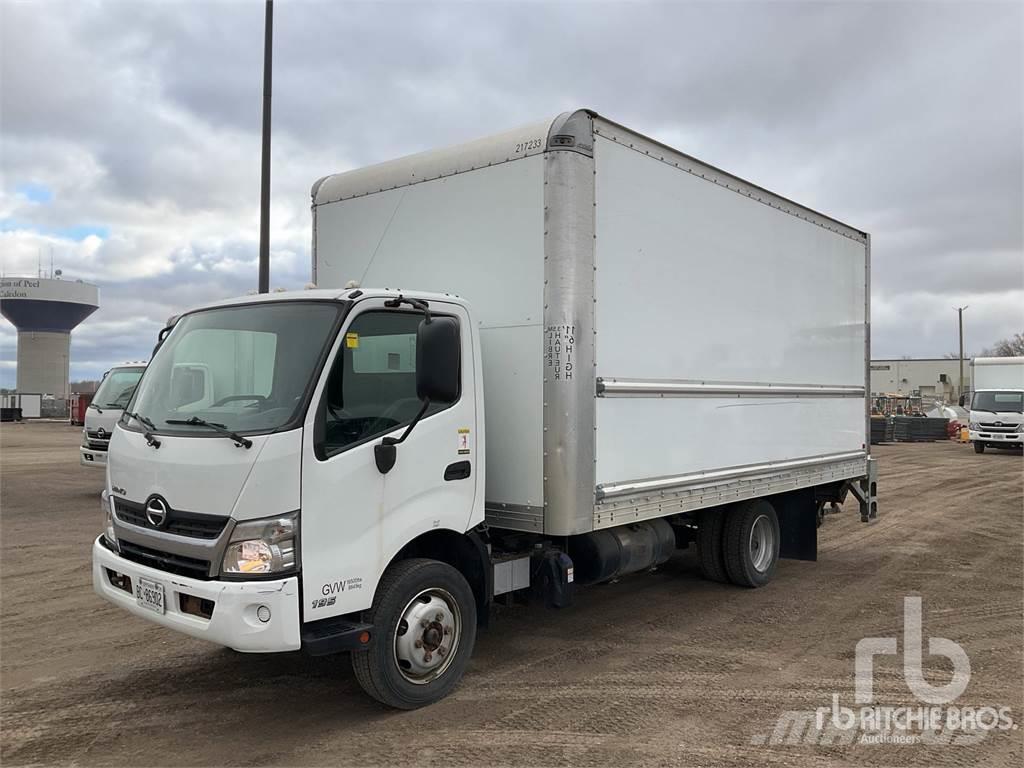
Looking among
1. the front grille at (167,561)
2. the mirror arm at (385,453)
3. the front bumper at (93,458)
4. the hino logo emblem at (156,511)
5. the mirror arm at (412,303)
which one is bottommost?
the front bumper at (93,458)

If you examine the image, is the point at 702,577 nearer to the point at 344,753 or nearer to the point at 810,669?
the point at 810,669

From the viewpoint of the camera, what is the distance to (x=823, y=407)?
8.42m

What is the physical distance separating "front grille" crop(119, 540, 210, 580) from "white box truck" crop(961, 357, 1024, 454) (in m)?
28.5

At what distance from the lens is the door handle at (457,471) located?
15.7 ft

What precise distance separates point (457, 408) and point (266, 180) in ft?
26.5

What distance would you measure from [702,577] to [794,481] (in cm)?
144

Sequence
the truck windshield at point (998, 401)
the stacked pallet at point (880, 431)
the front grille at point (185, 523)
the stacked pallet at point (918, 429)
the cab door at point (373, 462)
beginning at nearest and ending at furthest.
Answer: the front grille at point (185, 523), the cab door at point (373, 462), the truck windshield at point (998, 401), the stacked pallet at point (880, 431), the stacked pallet at point (918, 429)

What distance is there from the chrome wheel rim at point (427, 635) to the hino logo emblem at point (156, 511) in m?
1.43

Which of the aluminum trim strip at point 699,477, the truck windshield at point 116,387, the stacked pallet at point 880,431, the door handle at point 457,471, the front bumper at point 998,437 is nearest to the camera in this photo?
the door handle at point 457,471

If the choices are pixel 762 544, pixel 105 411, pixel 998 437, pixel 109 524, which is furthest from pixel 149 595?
pixel 998 437

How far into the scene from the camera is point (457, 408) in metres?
4.87

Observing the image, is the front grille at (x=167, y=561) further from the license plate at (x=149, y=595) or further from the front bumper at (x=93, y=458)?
the front bumper at (x=93, y=458)

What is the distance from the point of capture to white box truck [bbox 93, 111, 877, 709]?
161 inches

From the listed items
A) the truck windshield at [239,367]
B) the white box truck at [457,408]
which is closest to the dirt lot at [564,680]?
the white box truck at [457,408]
